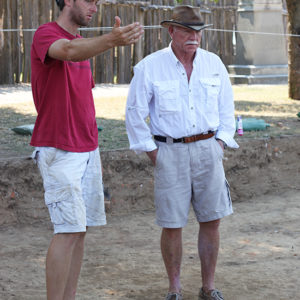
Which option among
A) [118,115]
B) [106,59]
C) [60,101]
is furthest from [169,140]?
[106,59]

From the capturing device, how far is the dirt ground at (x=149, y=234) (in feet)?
15.5

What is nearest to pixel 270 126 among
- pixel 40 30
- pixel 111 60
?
pixel 40 30

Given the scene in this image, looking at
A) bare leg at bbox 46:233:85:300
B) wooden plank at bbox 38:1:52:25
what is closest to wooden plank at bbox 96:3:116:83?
wooden plank at bbox 38:1:52:25

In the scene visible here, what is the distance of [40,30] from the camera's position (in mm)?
3520

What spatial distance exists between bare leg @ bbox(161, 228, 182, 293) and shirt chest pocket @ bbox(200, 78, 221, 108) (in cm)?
86

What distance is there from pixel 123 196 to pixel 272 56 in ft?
31.6

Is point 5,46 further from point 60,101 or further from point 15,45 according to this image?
point 60,101

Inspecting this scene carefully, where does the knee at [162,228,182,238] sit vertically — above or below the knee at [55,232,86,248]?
below

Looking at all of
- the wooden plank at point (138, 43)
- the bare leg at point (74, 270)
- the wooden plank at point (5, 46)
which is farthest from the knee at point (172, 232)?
the wooden plank at point (138, 43)

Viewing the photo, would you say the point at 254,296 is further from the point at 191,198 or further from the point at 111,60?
the point at 111,60

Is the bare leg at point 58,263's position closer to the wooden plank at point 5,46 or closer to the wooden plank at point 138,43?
the wooden plank at point 5,46

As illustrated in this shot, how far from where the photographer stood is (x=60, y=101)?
361cm

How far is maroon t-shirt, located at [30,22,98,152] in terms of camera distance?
3.58 meters

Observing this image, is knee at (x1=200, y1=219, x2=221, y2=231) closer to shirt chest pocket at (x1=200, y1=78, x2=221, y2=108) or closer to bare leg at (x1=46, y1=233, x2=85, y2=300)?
shirt chest pocket at (x1=200, y1=78, x2=221, y2=108)
